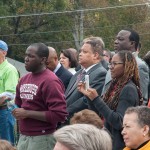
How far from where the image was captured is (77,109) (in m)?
6.01

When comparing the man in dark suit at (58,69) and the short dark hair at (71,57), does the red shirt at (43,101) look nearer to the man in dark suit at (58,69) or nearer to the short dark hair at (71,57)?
the man in dark suit at (58,69)

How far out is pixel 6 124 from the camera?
7473 mm

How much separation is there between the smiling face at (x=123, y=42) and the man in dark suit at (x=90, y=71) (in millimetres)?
215

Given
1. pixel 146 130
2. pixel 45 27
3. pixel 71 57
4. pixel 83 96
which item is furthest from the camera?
pixel 45 27

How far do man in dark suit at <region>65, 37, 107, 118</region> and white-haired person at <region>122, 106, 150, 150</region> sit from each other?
1.35m

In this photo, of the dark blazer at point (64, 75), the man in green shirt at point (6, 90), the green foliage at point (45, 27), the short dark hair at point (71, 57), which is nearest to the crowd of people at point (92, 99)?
the dark blazer at point (64, 75)

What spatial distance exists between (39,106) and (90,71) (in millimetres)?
864

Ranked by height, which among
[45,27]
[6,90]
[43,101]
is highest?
[43,101]

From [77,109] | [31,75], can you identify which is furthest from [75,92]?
[31,75]

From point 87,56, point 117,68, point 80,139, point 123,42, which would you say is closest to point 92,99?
point 117,68

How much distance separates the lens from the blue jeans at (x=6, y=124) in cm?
736

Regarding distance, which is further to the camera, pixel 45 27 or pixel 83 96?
pixel 45 27

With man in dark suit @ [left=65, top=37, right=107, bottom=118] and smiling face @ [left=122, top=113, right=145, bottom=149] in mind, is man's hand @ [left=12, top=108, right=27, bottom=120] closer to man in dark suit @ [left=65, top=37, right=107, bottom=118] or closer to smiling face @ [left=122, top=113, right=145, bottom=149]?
man in dark suit @ [left=65, top=37, right=107, bottom=118]

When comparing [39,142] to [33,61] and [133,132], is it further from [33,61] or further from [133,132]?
[133,132]
